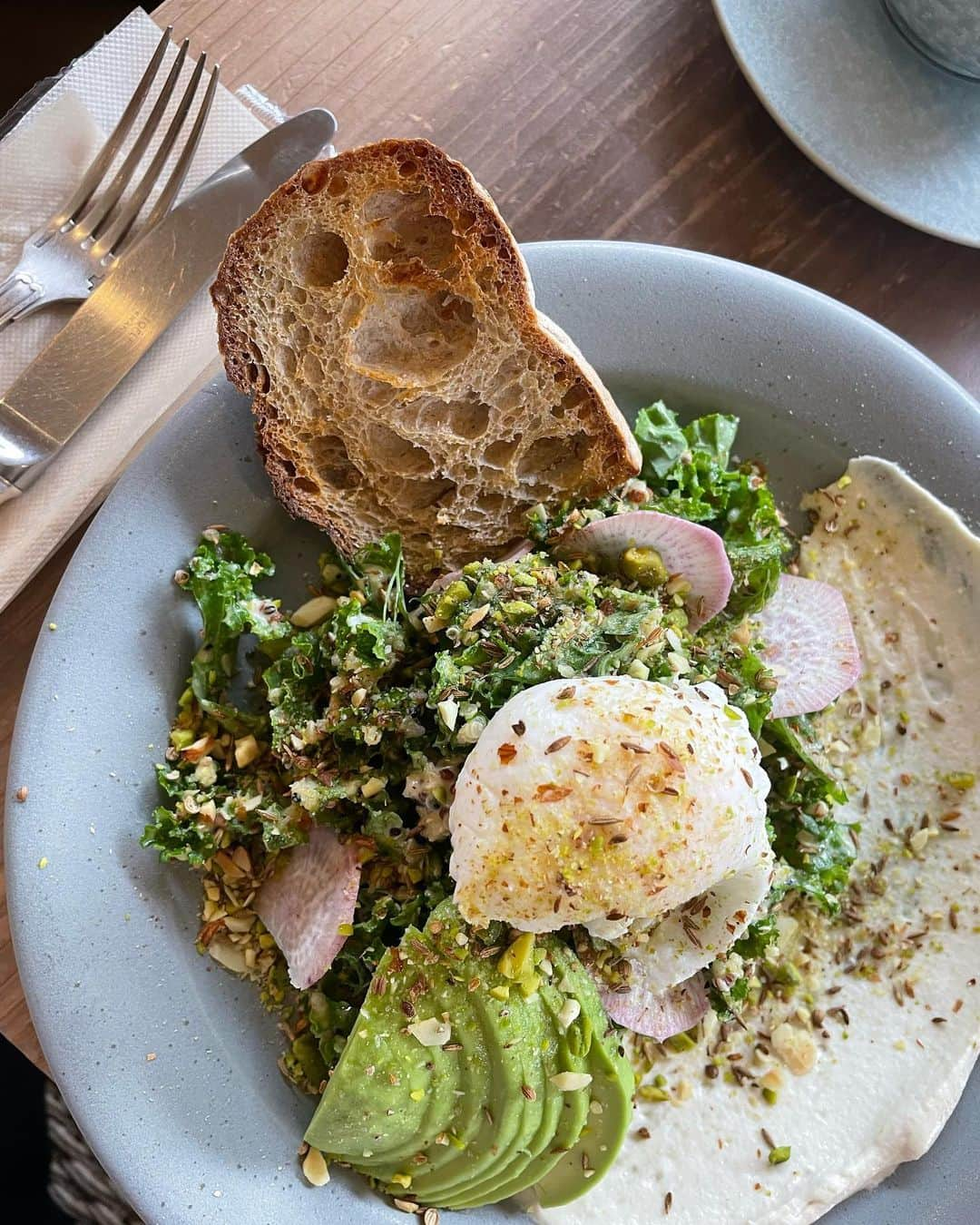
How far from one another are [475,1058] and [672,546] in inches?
37.3

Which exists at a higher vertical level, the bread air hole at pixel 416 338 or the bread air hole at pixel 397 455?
the bread air hole at pixel 416 338

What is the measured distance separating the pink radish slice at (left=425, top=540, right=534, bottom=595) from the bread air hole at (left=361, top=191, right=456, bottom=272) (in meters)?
0.53

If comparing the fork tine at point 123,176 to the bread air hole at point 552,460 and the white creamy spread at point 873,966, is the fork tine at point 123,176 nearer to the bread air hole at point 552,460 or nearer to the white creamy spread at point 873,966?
the bread air hole at point 552,460

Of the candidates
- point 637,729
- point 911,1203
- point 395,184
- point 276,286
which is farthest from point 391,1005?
point 395,184

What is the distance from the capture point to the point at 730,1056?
6.62 feet

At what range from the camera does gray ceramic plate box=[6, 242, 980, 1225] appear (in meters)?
1.82

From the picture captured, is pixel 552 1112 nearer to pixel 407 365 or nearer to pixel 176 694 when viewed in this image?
pixel 176 694

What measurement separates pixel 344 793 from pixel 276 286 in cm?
93

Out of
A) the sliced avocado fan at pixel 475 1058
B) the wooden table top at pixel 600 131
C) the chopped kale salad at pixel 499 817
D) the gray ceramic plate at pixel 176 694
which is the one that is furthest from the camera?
the wooden table top at pixel 600 131

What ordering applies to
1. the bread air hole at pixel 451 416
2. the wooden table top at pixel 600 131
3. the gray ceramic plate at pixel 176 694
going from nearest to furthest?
the gray ceramic plate at pixel 176 694
the bread air hole at pixel 451 416
the wooden table top at pixel 600 131

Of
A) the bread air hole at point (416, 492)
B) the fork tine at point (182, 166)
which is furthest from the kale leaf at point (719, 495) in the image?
the fork tine at point (182, 166)

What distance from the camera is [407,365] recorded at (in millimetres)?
1934

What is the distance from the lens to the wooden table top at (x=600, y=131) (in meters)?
2.31

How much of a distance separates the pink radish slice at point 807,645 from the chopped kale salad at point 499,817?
0.05 feet
